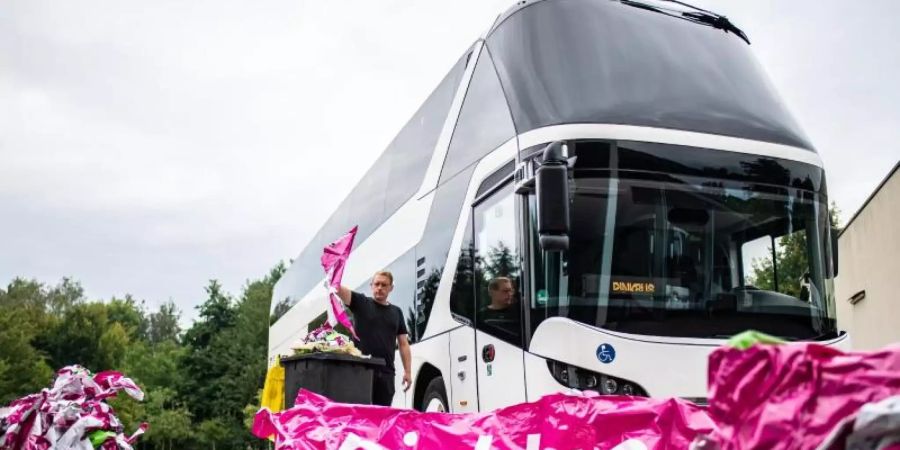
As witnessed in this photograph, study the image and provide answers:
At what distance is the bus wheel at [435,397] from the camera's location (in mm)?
8195

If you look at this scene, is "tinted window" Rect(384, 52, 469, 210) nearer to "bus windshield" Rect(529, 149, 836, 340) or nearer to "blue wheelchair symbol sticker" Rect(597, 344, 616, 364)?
"bus windshield" Rect(529, 149, 836, 340)

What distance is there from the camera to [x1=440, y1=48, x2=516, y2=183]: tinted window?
25.1 ft

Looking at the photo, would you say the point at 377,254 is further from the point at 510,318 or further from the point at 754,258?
the point at 754,258

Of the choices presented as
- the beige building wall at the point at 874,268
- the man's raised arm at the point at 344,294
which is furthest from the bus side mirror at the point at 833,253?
the beige building wall at the point at 874,268

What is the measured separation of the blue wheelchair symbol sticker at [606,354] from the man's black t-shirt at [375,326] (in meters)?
2.67

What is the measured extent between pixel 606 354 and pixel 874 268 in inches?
745

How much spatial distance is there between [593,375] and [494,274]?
150cm

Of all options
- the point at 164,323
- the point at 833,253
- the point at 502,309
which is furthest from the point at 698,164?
the point at 164,323

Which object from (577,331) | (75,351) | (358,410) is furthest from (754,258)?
(75,351)

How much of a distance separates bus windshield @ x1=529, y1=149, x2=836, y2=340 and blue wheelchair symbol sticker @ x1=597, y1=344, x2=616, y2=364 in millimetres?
165

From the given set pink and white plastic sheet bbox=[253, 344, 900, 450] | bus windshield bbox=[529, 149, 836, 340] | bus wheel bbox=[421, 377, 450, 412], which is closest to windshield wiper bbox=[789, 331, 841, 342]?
bus windshield bbox=[529, 149, 836, 340]

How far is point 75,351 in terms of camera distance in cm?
6575

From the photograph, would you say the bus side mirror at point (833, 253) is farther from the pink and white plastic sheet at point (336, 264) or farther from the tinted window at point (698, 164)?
the pink and white plastic sheet at point (336, 264)

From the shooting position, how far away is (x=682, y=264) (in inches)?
256
